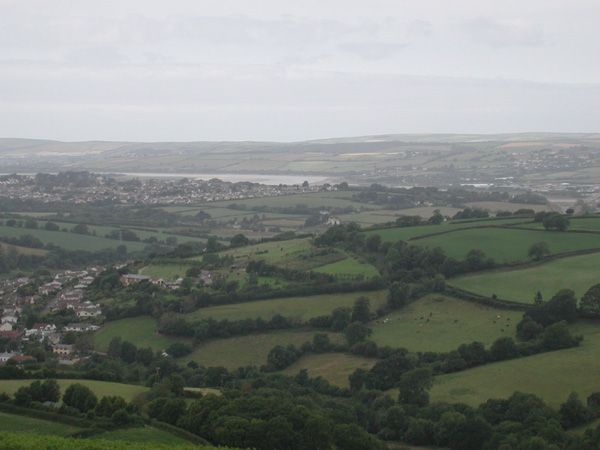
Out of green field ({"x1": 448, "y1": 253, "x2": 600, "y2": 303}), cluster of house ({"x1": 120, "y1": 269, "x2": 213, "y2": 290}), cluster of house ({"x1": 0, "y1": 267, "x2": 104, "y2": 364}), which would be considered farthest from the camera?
cluster of house ({"x1": 120, "y1": 269, "x2": 213, "y2": 290})

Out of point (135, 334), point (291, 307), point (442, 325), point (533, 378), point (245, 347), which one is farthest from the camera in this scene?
point (291, 307)

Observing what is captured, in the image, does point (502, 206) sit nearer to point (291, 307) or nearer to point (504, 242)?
point (504, 242)

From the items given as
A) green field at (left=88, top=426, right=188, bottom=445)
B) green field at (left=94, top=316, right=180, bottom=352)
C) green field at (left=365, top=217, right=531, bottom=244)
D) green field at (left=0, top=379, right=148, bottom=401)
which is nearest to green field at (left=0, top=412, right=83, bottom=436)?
green field at (left=88, top=426, right=188, bottom=445)

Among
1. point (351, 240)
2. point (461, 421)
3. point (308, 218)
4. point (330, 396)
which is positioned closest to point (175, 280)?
point (351, 240)

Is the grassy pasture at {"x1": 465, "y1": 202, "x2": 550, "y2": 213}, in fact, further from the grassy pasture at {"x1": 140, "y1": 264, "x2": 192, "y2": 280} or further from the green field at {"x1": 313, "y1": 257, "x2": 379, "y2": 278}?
the grassy pasture at {"x1": 140, "y1": 264, "x2": 192, "y2": 280}

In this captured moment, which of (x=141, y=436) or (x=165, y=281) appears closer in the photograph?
(x=141, y=436)

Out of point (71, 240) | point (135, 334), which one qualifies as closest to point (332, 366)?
point (135, 334)

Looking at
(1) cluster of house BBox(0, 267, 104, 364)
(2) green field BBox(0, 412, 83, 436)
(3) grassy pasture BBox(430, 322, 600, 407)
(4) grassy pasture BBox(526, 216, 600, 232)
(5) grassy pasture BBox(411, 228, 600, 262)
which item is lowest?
(1) cluster of house BBox(0, 267, 104, 364)

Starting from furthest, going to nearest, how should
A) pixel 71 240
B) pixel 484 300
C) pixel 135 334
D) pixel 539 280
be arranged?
1. pixel 71 240
2. pixel 539 280
3. pixel 135 334
4. pixel 484 300
